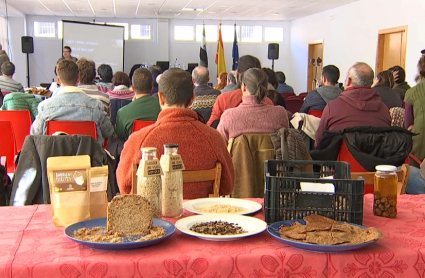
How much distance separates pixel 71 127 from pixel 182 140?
184 centimetres

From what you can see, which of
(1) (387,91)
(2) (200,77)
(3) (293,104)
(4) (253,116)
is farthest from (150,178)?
(3) (293,104)

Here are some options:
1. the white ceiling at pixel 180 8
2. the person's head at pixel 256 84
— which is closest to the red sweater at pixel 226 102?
the person's head at pixel 256 84

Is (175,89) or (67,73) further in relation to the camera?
(67,73)

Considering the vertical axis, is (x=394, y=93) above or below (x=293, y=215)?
above

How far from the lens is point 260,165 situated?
3244 mm

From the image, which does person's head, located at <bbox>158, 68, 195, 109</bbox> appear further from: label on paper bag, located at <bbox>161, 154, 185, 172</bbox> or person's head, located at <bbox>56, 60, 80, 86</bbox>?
person's head, located at <bbox>56, 60, 80, 86</bbox>

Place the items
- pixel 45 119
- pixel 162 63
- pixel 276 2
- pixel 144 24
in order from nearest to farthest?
1. pixel 45 119
2. pixel 276 2
3. pixel 162 63
4. pixel 144 24

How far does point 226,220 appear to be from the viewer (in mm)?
1578

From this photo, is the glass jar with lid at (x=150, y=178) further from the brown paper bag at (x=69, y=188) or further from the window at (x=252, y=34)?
the window at (x=252, y=34)

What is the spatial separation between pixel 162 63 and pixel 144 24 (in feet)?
7.25

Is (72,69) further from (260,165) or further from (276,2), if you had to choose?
(276,2)

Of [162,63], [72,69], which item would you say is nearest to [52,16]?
[162,63]

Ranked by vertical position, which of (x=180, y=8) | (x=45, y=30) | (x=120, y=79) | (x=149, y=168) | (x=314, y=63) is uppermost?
(x=180, y=8)

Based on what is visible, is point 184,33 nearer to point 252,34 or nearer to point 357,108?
point 252,34
